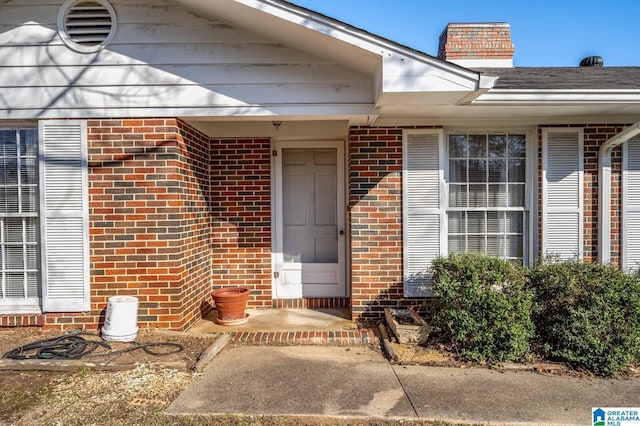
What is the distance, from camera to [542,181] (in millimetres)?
4980

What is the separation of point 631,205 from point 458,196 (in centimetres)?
213

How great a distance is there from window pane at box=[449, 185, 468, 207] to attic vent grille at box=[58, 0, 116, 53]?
4.45 m

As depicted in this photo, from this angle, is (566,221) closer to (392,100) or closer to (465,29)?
(392,100)

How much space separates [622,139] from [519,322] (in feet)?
8.46

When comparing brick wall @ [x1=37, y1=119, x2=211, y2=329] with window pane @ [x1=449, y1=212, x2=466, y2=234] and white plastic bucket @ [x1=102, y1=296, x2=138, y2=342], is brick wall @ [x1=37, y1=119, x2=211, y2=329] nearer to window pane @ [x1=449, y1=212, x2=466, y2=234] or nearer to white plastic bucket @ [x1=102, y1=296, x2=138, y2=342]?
white plastic bucket @ [x1=102, y1=296, x2=138, y2=342]

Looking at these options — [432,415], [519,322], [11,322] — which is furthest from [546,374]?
[11,322]

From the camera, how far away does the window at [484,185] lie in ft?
16.8

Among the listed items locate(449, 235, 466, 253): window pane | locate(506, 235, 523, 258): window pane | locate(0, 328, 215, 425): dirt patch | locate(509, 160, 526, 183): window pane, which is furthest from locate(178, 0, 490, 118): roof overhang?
locate(0, 328, 215, 425): dirt patch

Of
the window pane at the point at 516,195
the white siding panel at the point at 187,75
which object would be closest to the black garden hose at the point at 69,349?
the white siding panel at the point at 187,75

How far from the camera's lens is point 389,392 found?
3.33 m

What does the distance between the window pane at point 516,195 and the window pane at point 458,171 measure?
2.08ft

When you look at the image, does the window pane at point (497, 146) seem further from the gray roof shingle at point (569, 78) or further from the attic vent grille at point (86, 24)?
the attic vent grille at point (86, 24)

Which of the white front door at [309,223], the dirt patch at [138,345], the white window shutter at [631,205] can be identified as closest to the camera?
the dirt patch at [138,345]

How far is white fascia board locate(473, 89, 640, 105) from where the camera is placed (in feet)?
13.7
